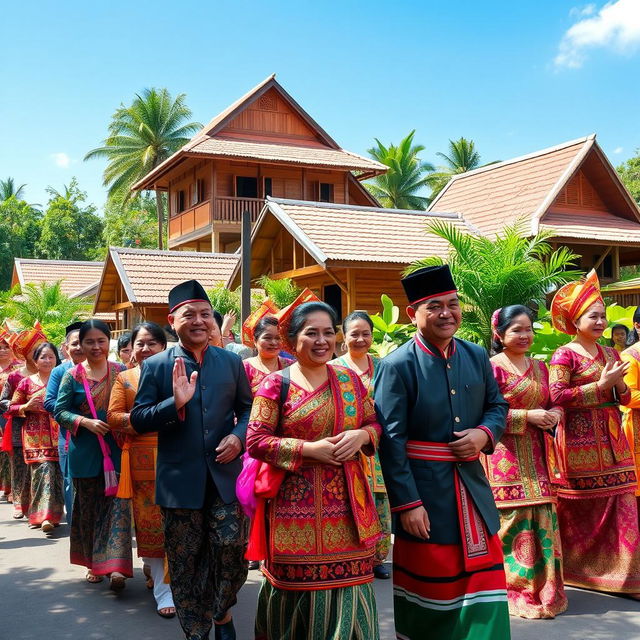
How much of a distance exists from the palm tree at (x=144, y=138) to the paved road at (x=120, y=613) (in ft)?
121

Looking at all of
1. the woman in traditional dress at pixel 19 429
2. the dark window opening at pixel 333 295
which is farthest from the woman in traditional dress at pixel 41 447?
the dark window opening at pixel 333 295

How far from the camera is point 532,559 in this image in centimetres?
511

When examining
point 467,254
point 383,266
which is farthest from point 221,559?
point 383,266

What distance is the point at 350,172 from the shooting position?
31.2 m

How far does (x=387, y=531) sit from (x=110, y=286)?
70.2ft

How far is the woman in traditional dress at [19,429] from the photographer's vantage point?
9.20 meters

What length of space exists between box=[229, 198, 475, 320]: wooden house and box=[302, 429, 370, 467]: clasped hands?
9.96 meters

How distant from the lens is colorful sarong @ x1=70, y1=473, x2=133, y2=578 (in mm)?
5824

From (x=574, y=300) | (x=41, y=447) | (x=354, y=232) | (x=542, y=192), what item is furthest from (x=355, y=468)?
(x=542, y=192)

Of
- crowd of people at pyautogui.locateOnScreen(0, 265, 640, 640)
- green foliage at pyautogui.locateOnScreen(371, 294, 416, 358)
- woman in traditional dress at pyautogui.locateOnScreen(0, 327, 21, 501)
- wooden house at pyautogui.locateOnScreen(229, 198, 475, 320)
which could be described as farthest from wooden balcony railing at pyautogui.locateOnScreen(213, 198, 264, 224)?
crowd of people at pyautogui.locateOnScreen(0, 265, 640, 640)

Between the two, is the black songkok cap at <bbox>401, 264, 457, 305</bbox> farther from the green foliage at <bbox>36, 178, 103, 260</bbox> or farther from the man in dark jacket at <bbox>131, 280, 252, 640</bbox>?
the green foliage at <bbox>36, 178, 103, 260</bbox>

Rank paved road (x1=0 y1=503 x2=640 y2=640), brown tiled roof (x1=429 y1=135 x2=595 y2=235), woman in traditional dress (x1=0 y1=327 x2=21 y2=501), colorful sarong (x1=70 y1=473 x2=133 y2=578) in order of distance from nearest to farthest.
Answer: paved road (x1=0 y1=503 x2=640 y2=640), colorful sarong (x1=70 y1=473 x2=133 y2=578), woman in traditional dress (x1=0 y1=327 x2=21 y2=501), brown tiled roof (x1=429 y1=135 x2=595 y2=235)

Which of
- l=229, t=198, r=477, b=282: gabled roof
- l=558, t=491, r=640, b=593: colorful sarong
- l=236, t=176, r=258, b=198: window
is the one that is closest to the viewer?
l=558, t=491, r=640, b=593: colorful sarong

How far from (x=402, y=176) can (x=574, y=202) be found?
72.8 feet
